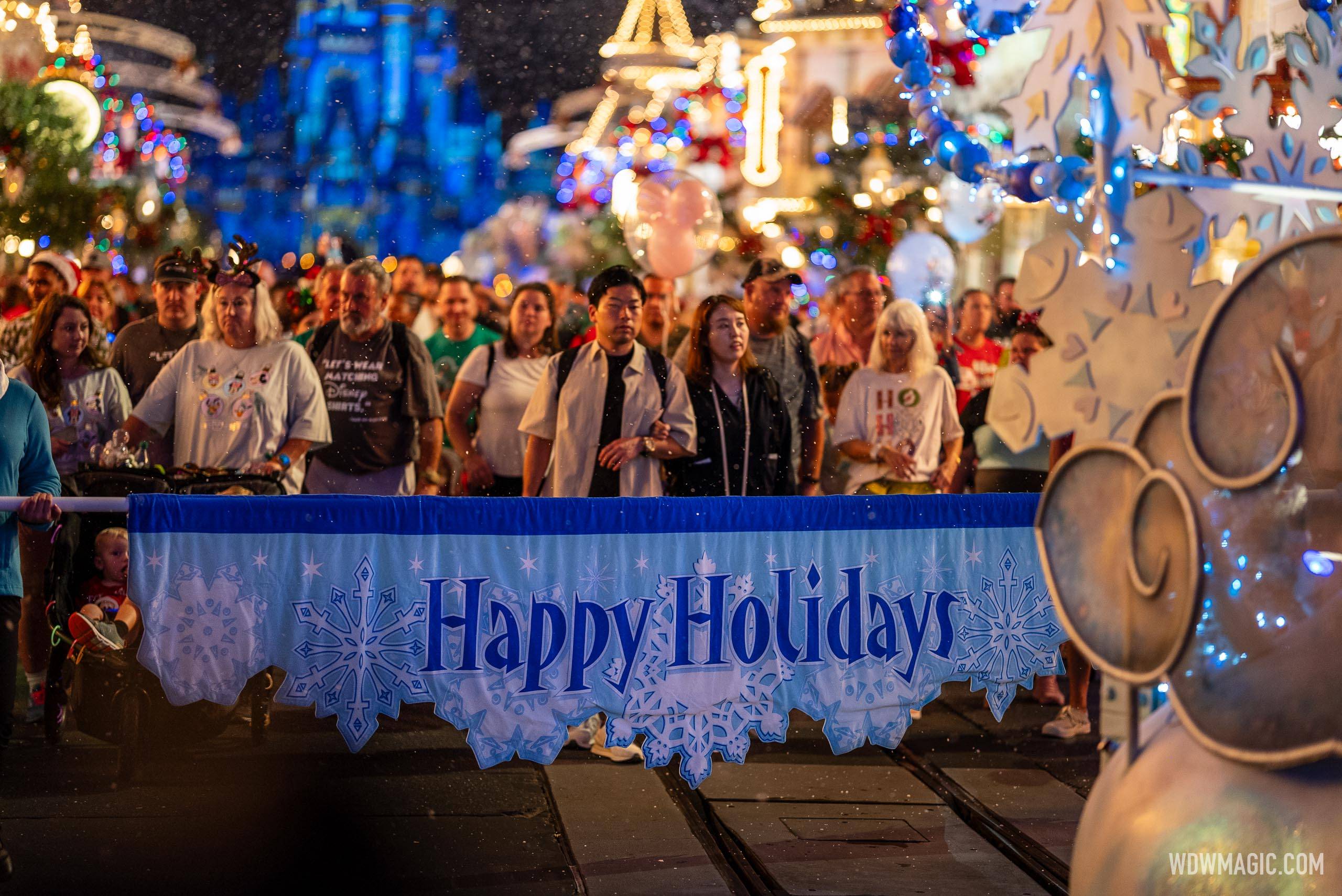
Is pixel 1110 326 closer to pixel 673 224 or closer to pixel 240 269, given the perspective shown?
pixel 240 269

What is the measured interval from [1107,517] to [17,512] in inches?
121

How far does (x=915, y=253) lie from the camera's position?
13281 millimetres

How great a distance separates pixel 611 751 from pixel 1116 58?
369cm

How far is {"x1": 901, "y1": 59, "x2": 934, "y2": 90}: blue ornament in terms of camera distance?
545cm

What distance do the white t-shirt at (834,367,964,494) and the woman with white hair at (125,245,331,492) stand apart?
2.42 m

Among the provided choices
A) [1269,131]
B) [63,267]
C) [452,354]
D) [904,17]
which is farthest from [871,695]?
[63,267]

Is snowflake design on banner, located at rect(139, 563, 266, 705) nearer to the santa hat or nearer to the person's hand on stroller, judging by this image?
the person's hand on stroller

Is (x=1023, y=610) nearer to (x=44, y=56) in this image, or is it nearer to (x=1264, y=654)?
(x=1264, y=654)

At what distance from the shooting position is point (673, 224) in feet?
33.7

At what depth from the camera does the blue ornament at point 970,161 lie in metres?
4.82

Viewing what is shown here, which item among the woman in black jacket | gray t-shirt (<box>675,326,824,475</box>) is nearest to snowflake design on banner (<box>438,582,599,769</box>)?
the woman in black jacket

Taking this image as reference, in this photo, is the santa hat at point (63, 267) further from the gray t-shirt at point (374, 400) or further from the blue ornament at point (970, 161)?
the blue ornament at point (970, 161)

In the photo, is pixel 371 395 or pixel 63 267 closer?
pixel 371 395

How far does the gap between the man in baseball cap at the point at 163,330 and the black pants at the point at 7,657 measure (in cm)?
329
